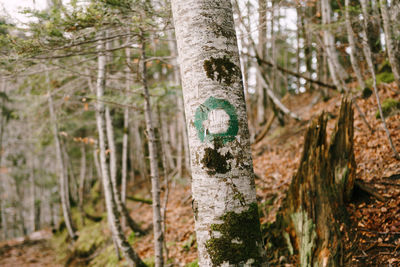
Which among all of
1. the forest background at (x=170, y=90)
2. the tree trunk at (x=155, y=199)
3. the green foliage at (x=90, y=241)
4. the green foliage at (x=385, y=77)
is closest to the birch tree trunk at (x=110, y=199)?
the forest background at (x=170, y=90)

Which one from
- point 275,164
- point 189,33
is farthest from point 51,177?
point 189,33

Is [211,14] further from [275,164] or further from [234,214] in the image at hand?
[275,164]

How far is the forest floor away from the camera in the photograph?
2996mm

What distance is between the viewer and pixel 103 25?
3766 millimetres

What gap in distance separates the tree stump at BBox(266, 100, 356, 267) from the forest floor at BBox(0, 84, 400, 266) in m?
0.26

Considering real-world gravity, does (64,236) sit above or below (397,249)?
below

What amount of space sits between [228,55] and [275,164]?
6.47 m

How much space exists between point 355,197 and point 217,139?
3446 millimetres

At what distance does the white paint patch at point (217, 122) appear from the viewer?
149 cm

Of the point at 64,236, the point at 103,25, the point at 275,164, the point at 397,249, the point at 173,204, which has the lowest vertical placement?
the point at 64,236

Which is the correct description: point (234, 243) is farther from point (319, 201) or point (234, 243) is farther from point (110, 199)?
point (110, 199)

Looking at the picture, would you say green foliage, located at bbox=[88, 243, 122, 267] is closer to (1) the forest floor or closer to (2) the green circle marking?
(1) the forest floor

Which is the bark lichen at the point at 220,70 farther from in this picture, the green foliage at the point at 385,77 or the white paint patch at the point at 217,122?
the green foliage at the point at 385,77

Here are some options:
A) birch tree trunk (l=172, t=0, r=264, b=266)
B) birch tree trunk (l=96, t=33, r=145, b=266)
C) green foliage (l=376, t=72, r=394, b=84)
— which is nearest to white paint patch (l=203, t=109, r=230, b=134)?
birch tree trunk (l=172, t=0, r=264, b=266)
